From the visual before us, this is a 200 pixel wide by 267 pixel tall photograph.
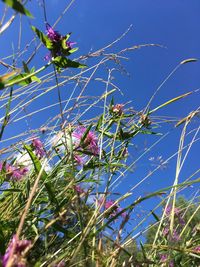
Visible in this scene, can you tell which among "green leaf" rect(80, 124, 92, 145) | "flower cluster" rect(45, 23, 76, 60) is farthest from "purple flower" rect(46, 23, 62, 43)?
"green leaf" rect(80, 124, 92, 145)

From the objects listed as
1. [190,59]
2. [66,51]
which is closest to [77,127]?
[66,51]

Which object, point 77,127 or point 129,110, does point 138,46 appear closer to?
point 129,110

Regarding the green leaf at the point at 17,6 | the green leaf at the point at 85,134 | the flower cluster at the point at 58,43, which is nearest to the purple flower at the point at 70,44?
the flower cluster at the point at 58,43

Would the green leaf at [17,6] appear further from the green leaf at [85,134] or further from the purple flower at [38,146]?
the purple flower at [38,146]

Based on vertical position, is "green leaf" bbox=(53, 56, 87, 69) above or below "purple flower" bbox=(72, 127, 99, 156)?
above

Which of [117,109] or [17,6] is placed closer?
[17,6]

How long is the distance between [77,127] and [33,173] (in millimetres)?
200

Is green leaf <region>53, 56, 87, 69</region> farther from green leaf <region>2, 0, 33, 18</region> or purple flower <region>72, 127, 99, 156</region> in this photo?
green leaf <region>2, 0, 33, 18</region>

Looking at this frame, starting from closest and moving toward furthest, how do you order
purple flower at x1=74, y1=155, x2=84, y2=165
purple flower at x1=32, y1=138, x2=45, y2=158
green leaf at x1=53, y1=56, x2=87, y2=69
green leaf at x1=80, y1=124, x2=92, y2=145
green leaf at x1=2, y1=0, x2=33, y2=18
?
1. green leaf at x1=2, y1=0, x2=33, y2=18
2. green leaf at x1=53, y1=56, x2=87, y2=69
3. green leaf at x1=80, y1=124, x2=92, y2=145
4. purple flower at x1=74, y1=155, x2=84, y2=165
5. purple flower at x1=32, y1=138, x2=45, y2=158

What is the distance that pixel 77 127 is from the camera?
1.23 m

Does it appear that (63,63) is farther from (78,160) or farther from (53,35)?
(78,160)

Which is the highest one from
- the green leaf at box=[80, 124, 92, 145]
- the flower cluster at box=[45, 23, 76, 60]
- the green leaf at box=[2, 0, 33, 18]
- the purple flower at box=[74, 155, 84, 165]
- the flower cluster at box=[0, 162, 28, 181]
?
the flower cluster at box=[45, 23, 76, 60]

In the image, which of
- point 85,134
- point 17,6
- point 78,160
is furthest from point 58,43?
point 17,6

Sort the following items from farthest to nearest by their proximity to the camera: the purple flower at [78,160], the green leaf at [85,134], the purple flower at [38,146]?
the purple flower at [38,146] < the purple flower at [78,160] < the green leaf at [85,134]
